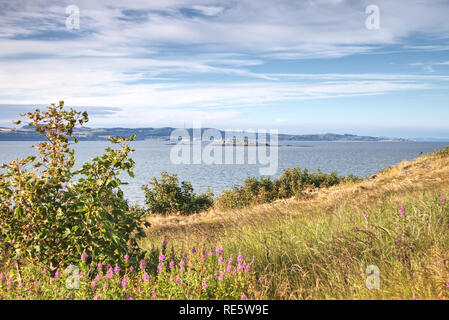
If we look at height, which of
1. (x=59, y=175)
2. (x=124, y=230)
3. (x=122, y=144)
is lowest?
(x=124, y=230)

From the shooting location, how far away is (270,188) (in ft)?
89.7

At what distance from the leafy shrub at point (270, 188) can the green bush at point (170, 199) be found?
1859 mm

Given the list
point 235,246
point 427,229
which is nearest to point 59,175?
point 235,246

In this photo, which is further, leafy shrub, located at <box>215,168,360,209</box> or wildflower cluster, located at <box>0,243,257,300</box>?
leafy shrub, located at <box>215,168,360,209</box>

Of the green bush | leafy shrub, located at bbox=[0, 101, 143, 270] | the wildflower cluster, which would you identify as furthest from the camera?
the green bush

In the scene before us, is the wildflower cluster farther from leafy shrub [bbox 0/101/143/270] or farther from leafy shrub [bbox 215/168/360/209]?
leafy shrub [bbox 215/168/360/209]

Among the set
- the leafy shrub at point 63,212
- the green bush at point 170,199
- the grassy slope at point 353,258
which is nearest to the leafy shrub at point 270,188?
the green bush at point 170,199

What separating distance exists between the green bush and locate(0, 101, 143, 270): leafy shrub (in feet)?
63.9

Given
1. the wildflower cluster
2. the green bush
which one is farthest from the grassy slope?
the green bush

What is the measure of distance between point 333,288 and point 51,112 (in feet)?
15.9

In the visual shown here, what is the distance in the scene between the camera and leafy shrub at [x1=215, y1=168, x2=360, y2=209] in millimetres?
25359
